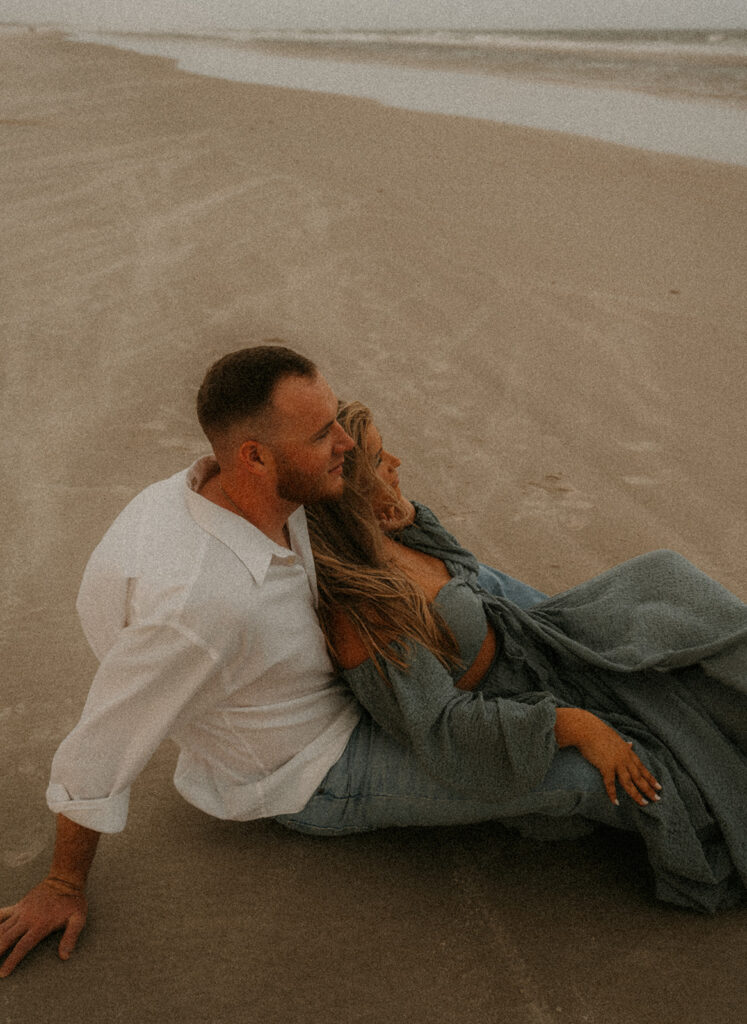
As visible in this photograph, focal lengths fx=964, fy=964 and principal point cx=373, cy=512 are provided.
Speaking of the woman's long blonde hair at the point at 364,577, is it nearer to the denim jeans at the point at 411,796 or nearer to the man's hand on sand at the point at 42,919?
the denim jeans at the point at 411,796

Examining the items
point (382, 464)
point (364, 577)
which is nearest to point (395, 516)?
point (382, 464)

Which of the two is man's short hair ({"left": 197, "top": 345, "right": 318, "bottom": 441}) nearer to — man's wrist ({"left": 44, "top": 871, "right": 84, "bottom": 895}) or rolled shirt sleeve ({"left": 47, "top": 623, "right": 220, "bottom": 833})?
rolled shirt sleeve ({"left": 47, "top": 623, "right": 220, "bottom": 833})

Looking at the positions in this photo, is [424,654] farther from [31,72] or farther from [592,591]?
[31,72]

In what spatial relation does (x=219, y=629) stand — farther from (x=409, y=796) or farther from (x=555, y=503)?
(x=555, y=503)

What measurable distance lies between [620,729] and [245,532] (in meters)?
1.02

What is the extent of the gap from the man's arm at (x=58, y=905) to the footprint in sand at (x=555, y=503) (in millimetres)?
2369

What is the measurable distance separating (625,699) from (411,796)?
567mm

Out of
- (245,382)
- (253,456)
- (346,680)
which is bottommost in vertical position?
(346,680)

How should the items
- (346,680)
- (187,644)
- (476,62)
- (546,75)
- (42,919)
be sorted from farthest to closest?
(476,62), (546,75), (346,680), (42,919), (187,644)

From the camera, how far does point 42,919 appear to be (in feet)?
6.73

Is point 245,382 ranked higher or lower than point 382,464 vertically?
higher

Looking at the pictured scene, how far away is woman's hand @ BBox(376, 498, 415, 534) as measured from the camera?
96.0 inches


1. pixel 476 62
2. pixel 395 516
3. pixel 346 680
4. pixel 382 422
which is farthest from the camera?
pixel 476 62

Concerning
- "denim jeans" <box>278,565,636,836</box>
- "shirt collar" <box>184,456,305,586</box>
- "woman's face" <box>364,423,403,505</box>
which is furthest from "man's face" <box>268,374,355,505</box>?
"denim jeans" <box>278,565,636,836</box>
